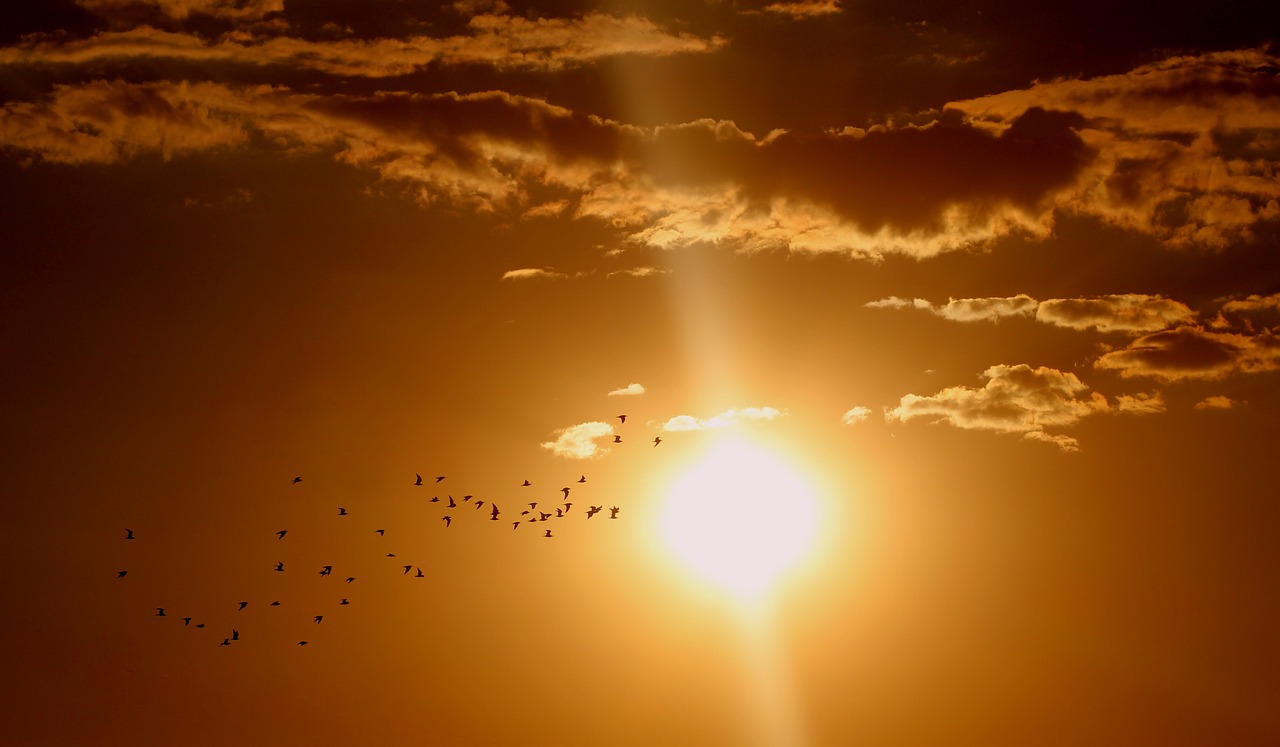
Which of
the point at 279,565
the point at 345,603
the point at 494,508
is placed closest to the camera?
the point at 494,508

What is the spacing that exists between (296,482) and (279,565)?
7.77m

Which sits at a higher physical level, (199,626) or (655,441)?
(655,441)

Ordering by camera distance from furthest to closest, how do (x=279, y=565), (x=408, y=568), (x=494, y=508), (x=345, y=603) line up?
(x=345, y=603) → (x=408, y=568) → (x=279, y=565) → (x=494, y=508)

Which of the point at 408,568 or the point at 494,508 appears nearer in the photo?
the point at 494,508

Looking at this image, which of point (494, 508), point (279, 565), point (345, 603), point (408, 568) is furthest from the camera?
point (345, 603)

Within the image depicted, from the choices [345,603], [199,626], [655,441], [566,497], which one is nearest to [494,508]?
[566,497]

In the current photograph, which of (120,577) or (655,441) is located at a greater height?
(655,441)

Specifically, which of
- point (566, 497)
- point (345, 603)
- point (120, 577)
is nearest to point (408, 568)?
point (345, 603)

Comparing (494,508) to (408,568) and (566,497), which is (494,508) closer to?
(566,497)

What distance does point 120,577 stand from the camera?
113 m

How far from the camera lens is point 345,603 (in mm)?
119125

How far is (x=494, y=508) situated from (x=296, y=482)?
21.6 metres

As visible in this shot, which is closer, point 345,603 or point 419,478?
point 419,478

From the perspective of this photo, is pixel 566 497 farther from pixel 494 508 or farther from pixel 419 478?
pixel 419 478
